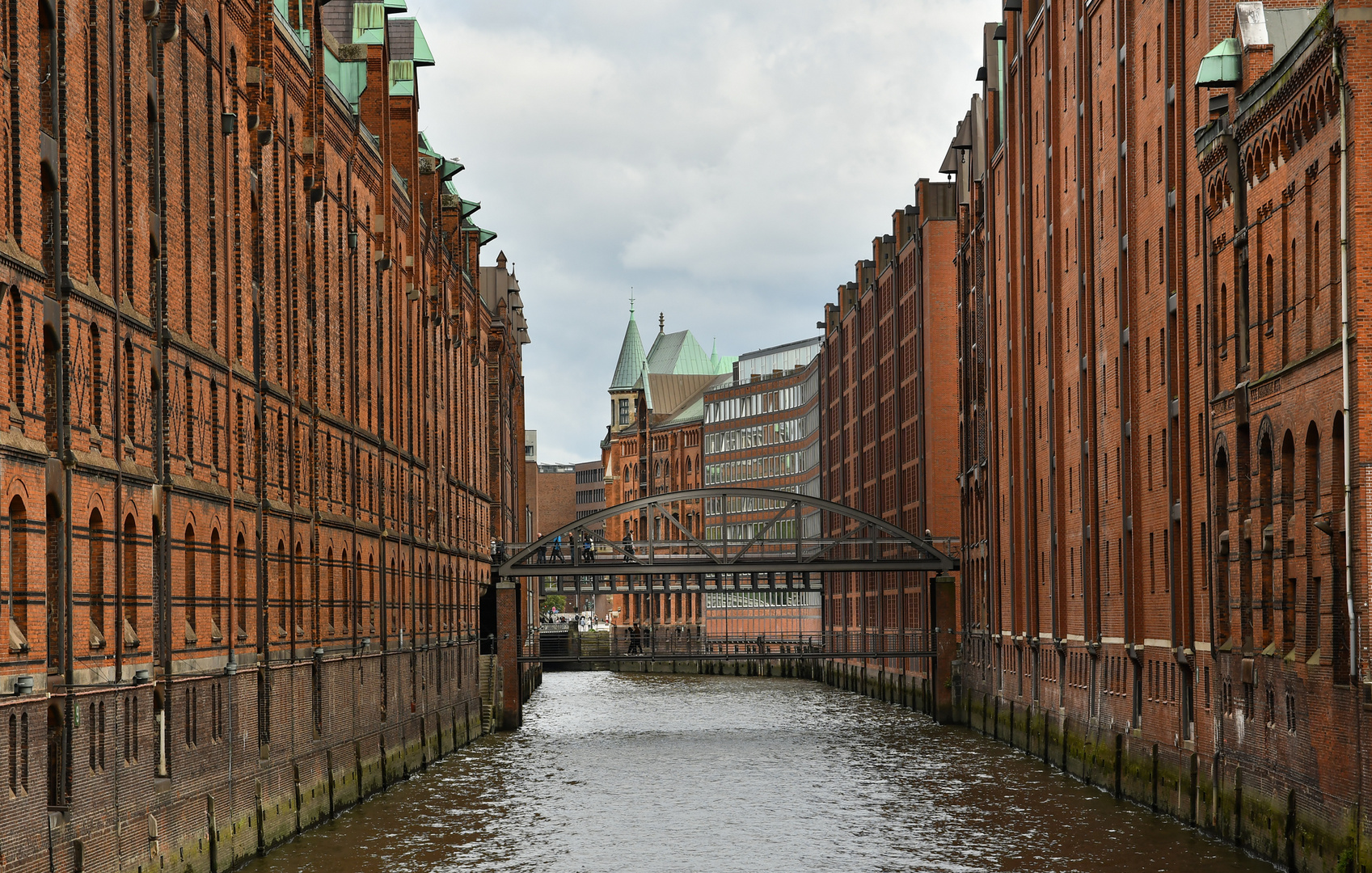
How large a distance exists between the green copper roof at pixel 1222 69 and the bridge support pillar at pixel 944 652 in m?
41.5

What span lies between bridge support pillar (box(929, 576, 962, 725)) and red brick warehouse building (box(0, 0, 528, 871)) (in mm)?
21788

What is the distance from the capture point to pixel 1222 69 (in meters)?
32.8

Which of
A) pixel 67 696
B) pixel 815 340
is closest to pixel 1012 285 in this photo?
pixel 67 696

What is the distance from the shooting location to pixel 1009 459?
62281mm

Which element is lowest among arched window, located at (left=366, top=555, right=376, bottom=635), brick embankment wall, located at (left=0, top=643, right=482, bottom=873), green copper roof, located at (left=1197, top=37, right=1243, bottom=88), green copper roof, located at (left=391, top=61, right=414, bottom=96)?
brick embankment wall, located at (left=0, top=643, right=482, bottom=873)

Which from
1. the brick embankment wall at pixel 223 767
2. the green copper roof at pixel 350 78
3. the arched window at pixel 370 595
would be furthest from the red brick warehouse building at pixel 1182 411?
the green copper roof at pixel 350 78

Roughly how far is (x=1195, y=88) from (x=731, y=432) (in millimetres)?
126836

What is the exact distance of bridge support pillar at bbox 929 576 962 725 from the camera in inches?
2825

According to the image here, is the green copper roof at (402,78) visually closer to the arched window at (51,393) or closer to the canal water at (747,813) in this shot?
the canal water at (747,813)

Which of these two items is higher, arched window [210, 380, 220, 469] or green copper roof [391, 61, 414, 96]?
green copper roof [391, 61, 414, 96]

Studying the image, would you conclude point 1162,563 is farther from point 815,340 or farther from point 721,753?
point 815,340

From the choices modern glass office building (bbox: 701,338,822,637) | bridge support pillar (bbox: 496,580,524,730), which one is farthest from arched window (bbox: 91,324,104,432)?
modern glass office building (bbox: 701,338,822,637)

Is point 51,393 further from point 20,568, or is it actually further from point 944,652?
point 944,652

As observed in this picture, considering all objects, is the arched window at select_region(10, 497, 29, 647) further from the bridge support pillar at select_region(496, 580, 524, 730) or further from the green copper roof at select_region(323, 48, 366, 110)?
the bridge support pillar at select_region(496, 580, 524, 730)
